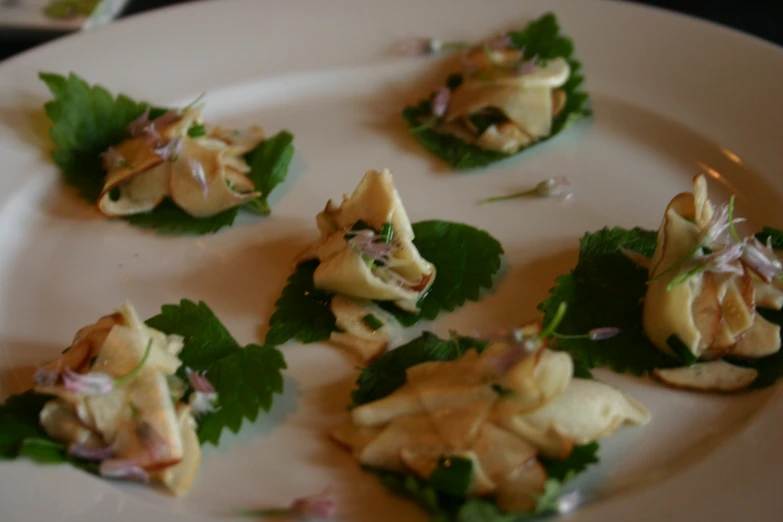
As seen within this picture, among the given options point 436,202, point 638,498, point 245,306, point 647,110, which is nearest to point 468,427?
point 638,498

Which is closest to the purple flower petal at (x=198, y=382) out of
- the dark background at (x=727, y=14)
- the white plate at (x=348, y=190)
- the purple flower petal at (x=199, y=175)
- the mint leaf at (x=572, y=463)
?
the white plate at (x=348, y=190)

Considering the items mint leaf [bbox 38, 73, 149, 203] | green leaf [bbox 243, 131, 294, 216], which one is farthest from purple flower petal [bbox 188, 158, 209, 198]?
mint leaf [bbox 38, 73, 149, 203]

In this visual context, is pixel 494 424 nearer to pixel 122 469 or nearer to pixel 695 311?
pixel 695 311

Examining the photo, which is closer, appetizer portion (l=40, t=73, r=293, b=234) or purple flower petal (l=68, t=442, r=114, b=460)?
purple flower petal (l=68, t=442, r=114, b=460)

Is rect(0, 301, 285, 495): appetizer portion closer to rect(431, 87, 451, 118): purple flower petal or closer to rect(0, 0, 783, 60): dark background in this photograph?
rect(431, 87, 451, 118): purple flower petal

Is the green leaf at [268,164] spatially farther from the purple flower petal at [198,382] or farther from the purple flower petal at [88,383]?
the purple flower petal at [88,383]

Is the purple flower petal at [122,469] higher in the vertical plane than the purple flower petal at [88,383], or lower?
lower
